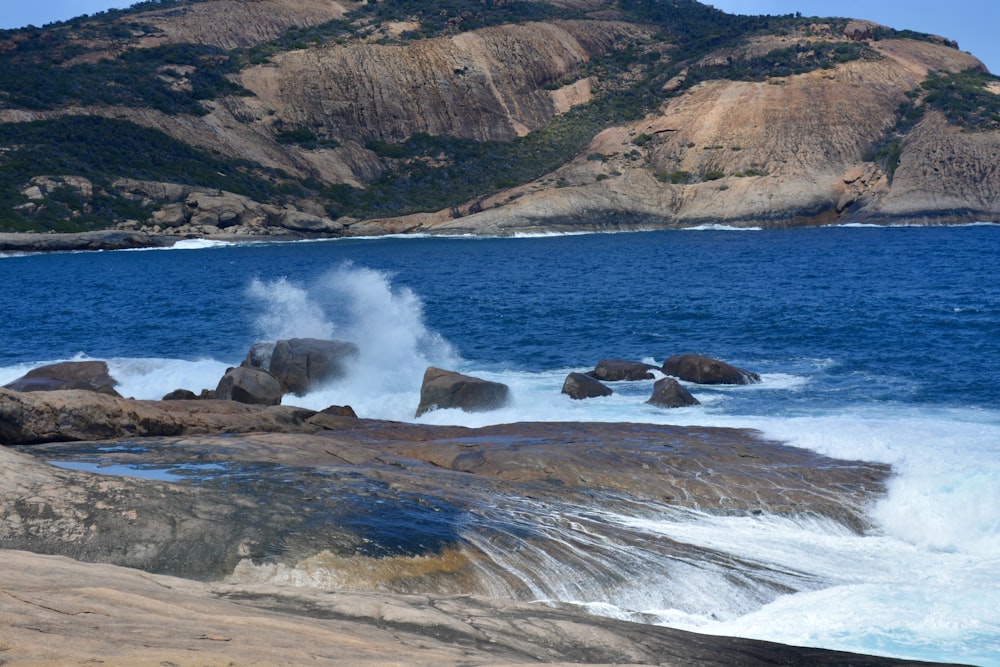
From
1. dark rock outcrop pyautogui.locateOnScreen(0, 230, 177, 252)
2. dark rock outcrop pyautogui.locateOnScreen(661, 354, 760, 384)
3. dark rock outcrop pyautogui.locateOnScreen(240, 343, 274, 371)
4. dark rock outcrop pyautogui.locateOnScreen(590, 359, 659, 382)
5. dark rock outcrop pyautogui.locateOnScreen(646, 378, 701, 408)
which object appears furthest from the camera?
dark rock outcrop pyautogui.locateOnScreen(0, 230, 177, 252)

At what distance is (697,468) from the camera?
14445 millimetres

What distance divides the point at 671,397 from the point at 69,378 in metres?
14.3

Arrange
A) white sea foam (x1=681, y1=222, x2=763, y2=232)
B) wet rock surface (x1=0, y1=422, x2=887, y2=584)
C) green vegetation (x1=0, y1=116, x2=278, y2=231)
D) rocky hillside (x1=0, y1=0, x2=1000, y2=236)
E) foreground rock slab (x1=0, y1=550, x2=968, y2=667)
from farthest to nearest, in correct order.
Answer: rocky hillside (x1=0, y1=0, x2=1000, y2=236)
white sea foam (x1=681, y1=222, x2=763, y2=232)
green vegetation (x1=0, y1=116, x2=278, y2=231)
wet rock surface (x1=0, y1=422, x2=887, y2=584)
foreground rock slab (x1=0, y1=550, x2=968, y2=667)

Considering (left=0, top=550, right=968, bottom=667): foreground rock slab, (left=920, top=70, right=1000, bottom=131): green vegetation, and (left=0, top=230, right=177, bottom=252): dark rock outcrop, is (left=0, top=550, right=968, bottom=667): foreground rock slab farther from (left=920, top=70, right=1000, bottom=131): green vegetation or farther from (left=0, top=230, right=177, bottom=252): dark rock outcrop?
(left=920, top=70, right=1000, bottom=131): green vegetation

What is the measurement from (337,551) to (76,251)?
270 feet

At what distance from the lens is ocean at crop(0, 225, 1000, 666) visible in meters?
10.6

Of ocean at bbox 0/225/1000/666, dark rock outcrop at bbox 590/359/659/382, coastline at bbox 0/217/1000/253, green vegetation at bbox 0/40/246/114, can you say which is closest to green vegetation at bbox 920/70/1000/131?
coastline at bbox 0/217/1000/253

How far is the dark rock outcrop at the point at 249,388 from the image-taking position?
20281 mm

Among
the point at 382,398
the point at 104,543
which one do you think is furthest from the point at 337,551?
the point at 382,398

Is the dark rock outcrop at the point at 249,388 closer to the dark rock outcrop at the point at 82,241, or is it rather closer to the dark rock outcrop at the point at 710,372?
the dark rock outcrop at the point at 710,372

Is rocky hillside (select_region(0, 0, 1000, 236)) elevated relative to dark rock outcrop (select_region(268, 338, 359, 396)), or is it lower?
elevated

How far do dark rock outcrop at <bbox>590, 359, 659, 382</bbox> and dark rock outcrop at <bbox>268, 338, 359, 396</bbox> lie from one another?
6.09 m

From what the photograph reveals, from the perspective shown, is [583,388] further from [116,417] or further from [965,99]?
[965,99]

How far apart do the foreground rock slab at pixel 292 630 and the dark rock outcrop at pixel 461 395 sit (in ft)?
39.9
